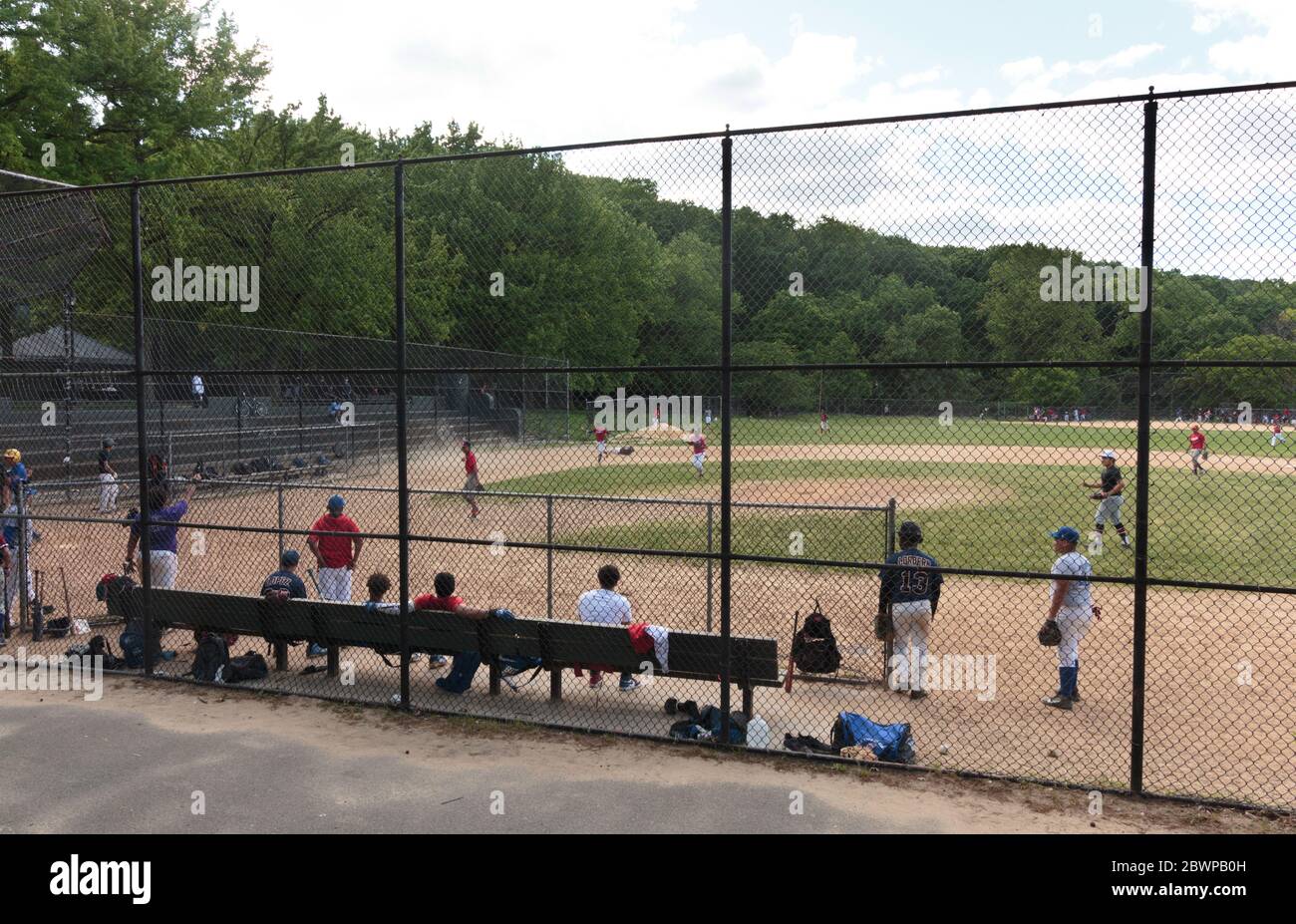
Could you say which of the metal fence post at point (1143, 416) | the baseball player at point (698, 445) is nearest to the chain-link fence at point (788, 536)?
the metal fence post at point (1143, 416)

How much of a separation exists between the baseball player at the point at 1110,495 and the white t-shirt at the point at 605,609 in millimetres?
8821

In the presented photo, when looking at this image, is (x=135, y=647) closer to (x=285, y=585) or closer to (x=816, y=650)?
(x=285, y=585)

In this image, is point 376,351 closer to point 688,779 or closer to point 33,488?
point 33,488

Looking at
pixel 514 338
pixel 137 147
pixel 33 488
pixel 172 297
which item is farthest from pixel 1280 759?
pixel 137 147

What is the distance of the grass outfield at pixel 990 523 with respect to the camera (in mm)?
15461

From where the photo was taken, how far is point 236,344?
84.3 ft

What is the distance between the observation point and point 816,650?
27.5 ft

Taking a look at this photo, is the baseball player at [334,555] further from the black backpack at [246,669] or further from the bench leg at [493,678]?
the bench leg at [493,678]

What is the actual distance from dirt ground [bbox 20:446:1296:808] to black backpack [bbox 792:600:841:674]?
33 cm

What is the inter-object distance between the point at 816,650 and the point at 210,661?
17.7ft

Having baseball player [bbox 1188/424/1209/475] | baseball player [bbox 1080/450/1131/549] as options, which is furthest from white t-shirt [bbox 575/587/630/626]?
baseball player [bbox 1188/424/1209/475]

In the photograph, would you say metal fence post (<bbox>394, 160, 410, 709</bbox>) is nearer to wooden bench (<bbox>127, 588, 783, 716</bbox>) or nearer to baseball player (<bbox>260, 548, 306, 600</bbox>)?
wooden bench (<bbox>127, 588, 783, 716</bbox>)

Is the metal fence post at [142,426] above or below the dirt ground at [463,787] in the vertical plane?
above
